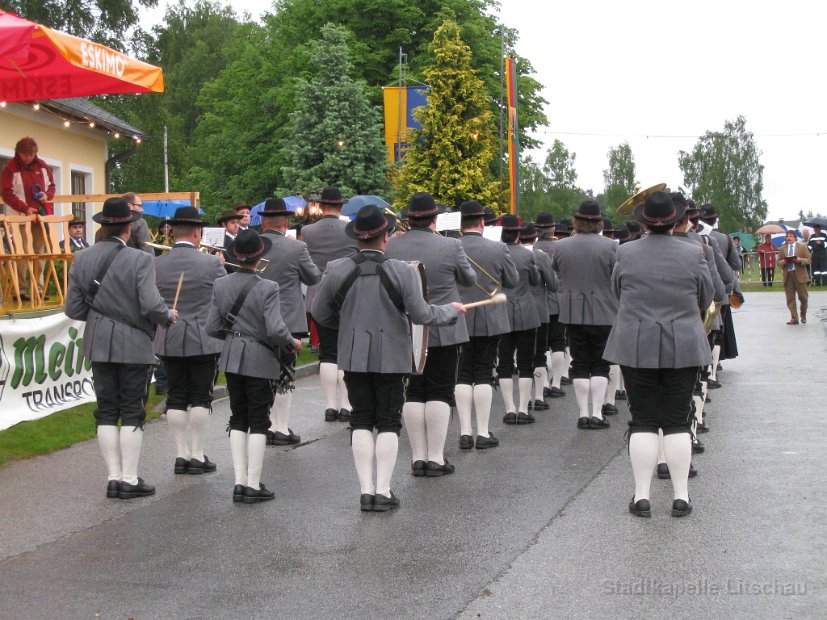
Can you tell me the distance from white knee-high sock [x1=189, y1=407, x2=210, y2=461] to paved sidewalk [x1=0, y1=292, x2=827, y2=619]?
0.27 metres

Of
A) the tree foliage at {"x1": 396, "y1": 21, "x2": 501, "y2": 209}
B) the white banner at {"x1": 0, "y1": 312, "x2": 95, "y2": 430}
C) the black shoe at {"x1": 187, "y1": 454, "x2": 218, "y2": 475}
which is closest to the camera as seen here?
the black shoe at {"x1": 187, "y1": 454, "x2": 218, "y2": 475}

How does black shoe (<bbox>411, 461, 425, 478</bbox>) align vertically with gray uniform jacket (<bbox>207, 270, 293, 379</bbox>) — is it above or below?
below

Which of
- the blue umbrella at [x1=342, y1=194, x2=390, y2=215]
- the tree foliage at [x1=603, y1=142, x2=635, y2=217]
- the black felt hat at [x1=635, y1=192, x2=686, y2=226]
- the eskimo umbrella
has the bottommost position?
the black felt hat at [x1=635, y1=192, x2=686, y2=226]

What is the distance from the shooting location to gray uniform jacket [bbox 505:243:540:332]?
10953 mm

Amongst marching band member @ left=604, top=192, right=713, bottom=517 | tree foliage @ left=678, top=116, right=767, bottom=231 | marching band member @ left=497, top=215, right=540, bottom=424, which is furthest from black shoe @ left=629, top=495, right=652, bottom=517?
tree foliage @ left=678, top=116, right=767, bottom=231

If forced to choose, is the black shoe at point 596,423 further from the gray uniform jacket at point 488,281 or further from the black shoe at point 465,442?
the black shoe at point 465,442

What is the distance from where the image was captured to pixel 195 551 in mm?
6246

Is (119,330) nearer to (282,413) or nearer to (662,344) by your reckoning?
(282,413)

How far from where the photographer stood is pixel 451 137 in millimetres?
29719

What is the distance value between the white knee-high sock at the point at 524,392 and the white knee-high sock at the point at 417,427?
2.71 meters

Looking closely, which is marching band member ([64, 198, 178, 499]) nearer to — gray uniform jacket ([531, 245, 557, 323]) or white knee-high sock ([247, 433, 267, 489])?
white knee-high sock ([247, 433, 267, 489])

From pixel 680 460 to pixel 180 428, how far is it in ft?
12.9

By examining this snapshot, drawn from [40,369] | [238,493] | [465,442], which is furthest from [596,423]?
[40,369]

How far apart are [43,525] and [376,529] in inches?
86.6
